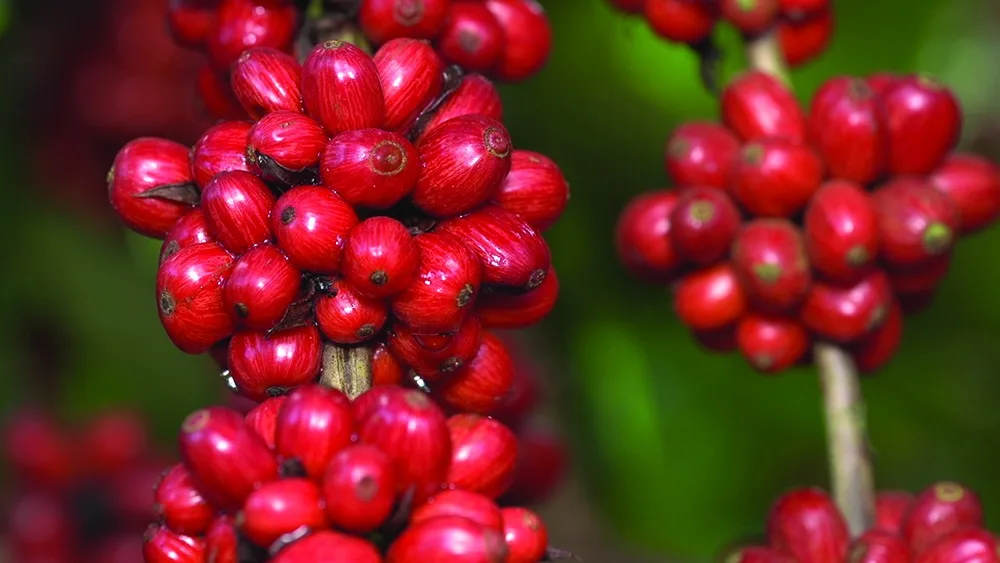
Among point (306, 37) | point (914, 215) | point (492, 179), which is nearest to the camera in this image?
point (492, 179)

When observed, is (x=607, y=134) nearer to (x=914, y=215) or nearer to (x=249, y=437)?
(x=914, y=215)

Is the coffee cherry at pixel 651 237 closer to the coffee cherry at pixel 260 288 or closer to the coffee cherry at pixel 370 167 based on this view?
the coffee cherry at pixel 370 167

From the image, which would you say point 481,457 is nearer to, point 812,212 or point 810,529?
point 810,529

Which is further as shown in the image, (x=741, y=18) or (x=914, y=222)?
(x=741, y=18)

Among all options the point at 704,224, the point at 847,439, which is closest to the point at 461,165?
the point at 704,224

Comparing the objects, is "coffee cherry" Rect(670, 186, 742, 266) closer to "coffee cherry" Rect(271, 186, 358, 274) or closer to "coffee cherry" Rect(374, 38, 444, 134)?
"coffee cherry" Rect(374, 38, 444, 134)

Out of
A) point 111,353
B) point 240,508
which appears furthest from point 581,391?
point 240,508
